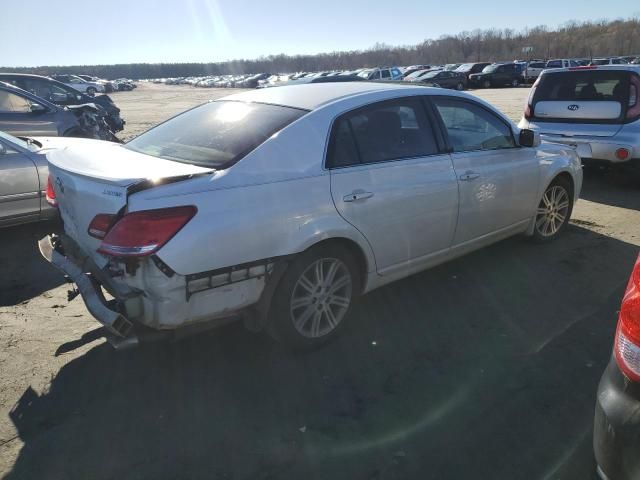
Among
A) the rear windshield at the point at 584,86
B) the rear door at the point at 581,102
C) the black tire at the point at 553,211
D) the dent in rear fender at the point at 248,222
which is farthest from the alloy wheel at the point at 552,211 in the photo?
the dent in rear fender at the point at 248,222

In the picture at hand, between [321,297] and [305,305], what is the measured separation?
0.42 feet

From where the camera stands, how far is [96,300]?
9.09 feet

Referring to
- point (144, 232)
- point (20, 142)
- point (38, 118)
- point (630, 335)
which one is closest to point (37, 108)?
point (38, 118)

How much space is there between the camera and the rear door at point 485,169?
397 cm

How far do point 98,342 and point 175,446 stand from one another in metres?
1.37

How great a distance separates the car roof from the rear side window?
0.17 meters

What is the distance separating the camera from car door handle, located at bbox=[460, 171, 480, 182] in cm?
391

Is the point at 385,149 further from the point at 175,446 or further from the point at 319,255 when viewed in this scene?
the point at 175,446

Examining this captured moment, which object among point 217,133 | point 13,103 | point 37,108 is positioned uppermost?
point 13,103

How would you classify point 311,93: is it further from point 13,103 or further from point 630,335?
point 13,103

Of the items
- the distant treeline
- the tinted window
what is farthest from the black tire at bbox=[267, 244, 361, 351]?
the distant treeline

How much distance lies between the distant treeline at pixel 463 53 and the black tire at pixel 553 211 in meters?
59.9

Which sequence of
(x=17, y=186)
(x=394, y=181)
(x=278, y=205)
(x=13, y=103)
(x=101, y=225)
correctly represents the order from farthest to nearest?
(x=13, y=103) → (x=17, y=186) → (x=394, y=181) → (x=278, y=205) → (x=101, y=225)

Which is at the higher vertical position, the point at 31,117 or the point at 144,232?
the point at 31,117
